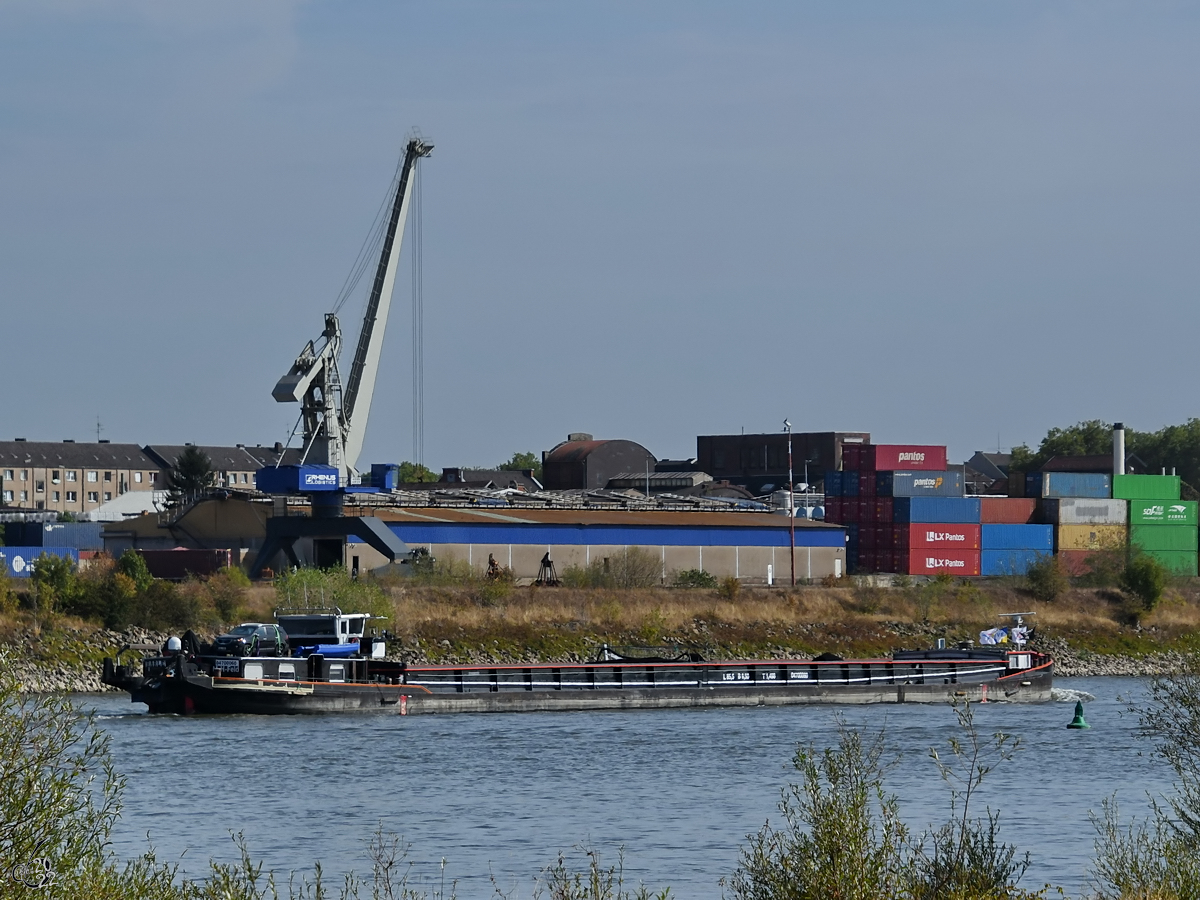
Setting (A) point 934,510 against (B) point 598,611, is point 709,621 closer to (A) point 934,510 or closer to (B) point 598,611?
(B) point 598,611

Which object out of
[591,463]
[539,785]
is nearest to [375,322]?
[591,463]

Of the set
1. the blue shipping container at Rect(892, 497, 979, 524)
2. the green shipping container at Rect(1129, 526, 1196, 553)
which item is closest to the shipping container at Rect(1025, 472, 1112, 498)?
the green shipping container at Rect(1129, 526, 1196, 553)

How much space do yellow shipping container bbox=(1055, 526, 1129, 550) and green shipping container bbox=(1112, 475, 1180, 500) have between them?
315cm

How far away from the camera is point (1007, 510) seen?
95.4 metres

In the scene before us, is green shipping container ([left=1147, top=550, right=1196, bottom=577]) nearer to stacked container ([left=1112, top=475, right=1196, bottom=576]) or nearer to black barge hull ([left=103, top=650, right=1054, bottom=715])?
stacked container ([left=1112, top=475, right=1196, bottom=576])

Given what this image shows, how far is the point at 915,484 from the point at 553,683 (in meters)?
45.1

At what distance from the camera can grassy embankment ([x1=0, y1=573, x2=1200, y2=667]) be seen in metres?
64.4

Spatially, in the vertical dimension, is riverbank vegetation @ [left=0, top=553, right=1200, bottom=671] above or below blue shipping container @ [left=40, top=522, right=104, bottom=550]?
below

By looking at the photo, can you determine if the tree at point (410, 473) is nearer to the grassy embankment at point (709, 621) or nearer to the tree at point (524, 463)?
the tree at point (524, 463)

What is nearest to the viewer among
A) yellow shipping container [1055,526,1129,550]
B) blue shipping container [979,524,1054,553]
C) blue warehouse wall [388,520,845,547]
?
blue warehouse wall [388,520,845,547]

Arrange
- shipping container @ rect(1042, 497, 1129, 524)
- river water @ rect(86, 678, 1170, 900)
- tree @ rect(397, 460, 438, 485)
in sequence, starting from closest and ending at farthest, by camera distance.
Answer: river water @ rect(86, 678, 1170, 900) → shipping container @ rect(1042, 497, 1129, 524) → tree @ rect(397, 460, 438, 485)

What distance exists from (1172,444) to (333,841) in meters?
136

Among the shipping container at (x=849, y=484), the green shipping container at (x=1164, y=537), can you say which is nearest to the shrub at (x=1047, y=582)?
the shipping container at (x=849, y=484)

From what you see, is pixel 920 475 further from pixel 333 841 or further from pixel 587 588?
pixel 333 841
